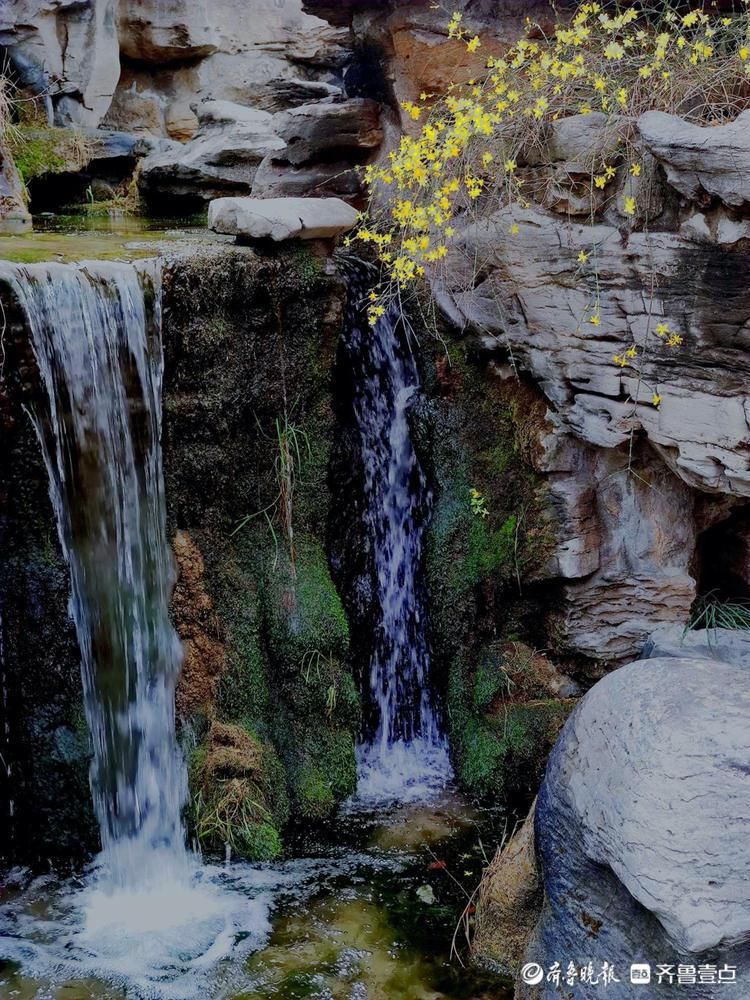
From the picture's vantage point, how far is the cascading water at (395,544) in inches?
235

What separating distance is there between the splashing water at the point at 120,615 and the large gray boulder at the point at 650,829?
1568mm

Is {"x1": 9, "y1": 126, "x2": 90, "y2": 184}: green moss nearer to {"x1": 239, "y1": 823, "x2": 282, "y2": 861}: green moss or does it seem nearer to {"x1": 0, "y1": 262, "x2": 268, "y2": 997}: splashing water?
{"x1": 0, "y1": 262, "x2": 268, "y2": 997}: splashing water

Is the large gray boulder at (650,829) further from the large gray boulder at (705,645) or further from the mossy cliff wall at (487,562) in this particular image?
the mossy cliff wall at (487,562)

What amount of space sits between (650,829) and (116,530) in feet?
9.53

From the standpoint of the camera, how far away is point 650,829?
3.45 meters

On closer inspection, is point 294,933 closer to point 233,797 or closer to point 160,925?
point 160,925

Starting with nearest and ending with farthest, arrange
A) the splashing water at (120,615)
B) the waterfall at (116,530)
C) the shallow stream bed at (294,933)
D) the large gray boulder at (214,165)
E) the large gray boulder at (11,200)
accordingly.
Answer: the shallow stream bed at (294,933)
the splashing water at (120,615)
the waterfall at (116,530)
the large gray boulder at (11,200)
the large gray boulder at (214,165)

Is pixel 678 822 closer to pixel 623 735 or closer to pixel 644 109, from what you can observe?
pixel 623 735

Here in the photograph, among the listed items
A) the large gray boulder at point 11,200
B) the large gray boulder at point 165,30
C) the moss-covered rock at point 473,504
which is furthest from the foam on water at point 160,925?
the large gray boulder at point 165,30

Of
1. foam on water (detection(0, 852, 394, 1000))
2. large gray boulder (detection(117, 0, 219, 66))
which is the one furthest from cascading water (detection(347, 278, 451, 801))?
large gray boulder (detection(117, 0, 219, 66))

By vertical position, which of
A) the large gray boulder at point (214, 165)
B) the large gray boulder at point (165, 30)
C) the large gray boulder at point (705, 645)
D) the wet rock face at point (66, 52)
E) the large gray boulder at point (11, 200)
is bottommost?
the large gray boulder at point (705, 645)

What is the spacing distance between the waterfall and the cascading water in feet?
4.45

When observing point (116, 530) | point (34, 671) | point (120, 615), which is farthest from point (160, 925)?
point (116, 530)

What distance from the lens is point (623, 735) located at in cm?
370
